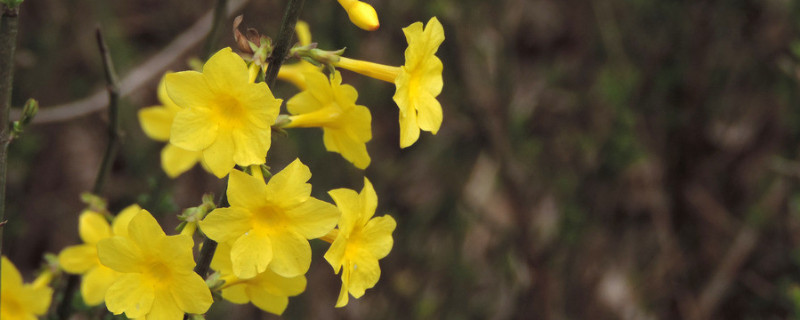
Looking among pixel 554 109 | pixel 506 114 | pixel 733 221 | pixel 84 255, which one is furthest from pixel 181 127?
pixel 733 221

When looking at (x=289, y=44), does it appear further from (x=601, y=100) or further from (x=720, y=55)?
(x=720, y=55)

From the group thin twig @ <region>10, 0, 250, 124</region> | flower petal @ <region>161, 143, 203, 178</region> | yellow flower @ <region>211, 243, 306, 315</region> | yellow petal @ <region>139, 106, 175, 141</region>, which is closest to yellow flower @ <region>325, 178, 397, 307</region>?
yellow flower @ <region>211, 243, 306, 315</region>

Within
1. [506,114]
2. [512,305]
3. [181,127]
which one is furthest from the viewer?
[512,305]

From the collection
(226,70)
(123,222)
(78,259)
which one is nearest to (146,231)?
(226,70)

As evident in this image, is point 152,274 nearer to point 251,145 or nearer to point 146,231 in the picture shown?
point 146,231

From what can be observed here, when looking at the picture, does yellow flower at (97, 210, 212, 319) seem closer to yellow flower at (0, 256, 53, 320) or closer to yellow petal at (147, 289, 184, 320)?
yellow petal at (147, 289, 184, 320)
